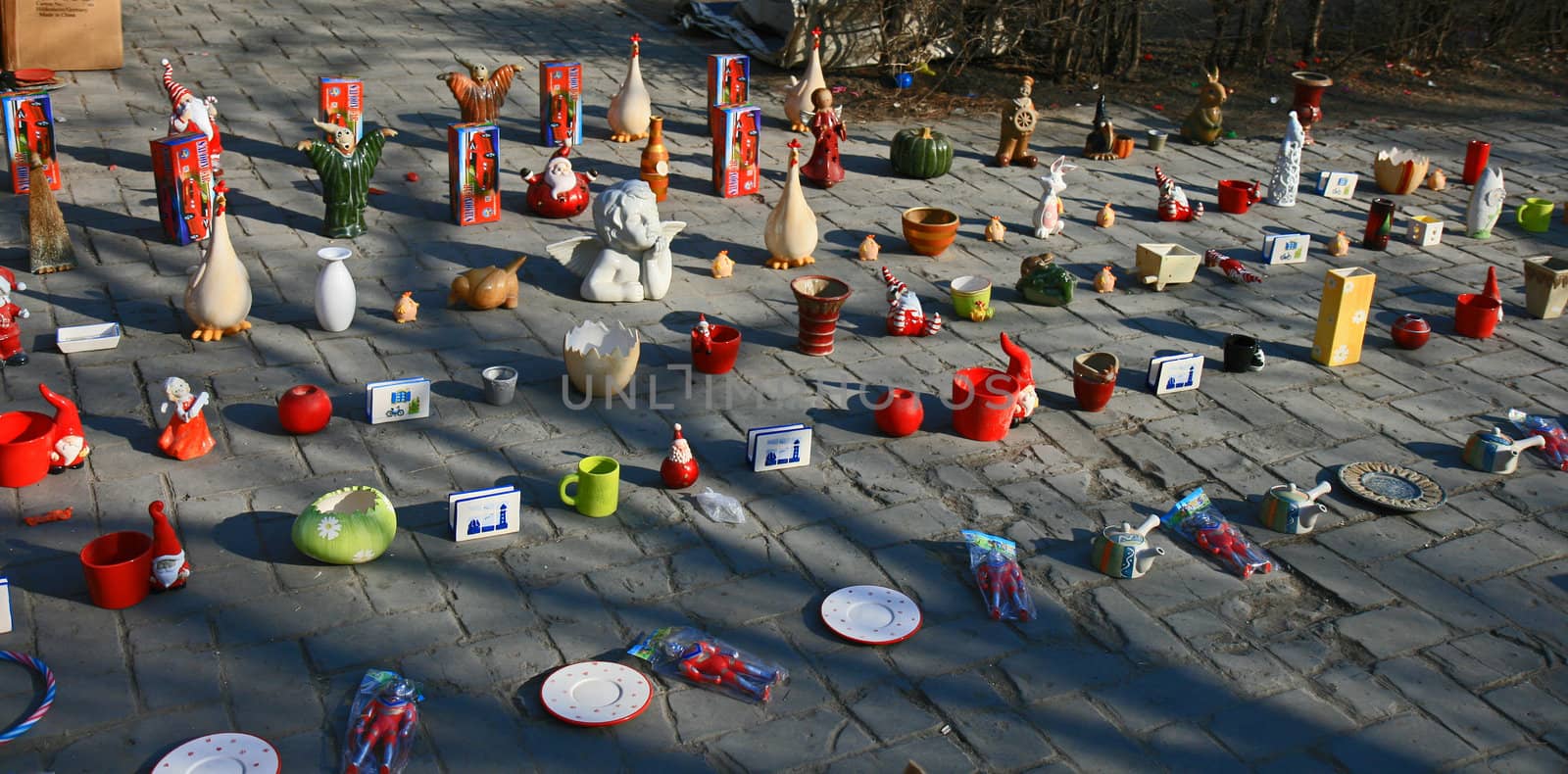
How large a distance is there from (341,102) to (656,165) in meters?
2.49

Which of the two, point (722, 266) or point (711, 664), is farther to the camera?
point (722, 266)

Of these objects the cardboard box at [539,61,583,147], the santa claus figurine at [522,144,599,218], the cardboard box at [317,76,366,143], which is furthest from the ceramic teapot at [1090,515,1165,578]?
the cardboard box at [317,76,366,143]

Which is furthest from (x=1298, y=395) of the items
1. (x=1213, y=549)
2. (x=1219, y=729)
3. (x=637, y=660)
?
(x=637, y=660)

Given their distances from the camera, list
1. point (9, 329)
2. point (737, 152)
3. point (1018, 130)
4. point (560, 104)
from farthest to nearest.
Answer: point (1018, 130) → point (560, 104) → point (737, 152) → point (9, 329)

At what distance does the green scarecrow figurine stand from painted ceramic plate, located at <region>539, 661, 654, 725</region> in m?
4.91

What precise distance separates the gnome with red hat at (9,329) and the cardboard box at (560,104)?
4554 mm

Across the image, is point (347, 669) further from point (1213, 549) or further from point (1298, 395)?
point (1298, 395)

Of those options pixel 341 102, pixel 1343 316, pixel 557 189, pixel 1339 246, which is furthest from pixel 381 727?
pixel 1339 246

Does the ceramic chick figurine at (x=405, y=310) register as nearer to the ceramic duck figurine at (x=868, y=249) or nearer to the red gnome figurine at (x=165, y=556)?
the red gnome figurine at (x=165, y=556)

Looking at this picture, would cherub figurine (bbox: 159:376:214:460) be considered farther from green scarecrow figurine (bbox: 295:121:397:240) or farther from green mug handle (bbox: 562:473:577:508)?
green scarecrow figurine (bbox: 295:121:397:240)

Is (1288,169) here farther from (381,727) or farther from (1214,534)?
(381,727)

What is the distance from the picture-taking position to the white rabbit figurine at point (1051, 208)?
9.96 meters

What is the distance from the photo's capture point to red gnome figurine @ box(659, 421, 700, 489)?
6691mm

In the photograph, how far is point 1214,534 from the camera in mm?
6441
